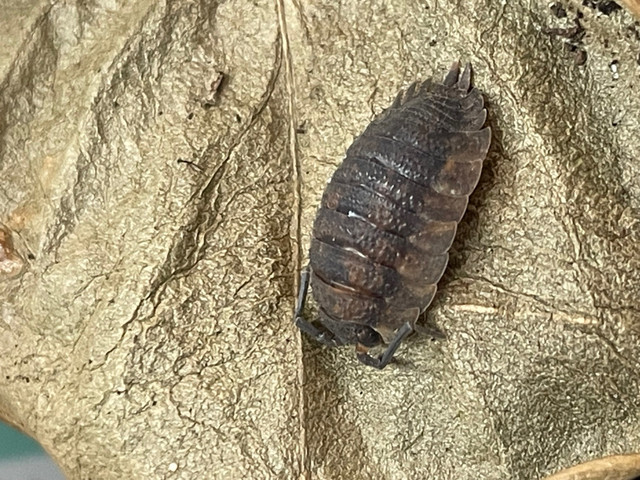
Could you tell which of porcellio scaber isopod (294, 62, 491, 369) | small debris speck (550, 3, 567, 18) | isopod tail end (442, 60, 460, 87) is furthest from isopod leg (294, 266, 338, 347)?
small debris speck (550, 3, 567, 18)

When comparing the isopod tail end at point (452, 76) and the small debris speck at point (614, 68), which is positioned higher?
the small debris speck at point (614, 68)

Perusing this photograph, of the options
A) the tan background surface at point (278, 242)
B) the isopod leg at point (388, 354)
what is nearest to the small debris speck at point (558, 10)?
the tan background surface at point (278, 242)

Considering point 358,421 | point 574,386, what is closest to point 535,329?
point 574,386

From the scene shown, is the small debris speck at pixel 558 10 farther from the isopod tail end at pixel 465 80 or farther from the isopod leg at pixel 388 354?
the isopod leg at pixel 388 354

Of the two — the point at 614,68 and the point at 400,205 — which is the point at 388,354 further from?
the point at 614,68

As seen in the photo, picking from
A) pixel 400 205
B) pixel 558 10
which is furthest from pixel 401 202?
pixel 558 10

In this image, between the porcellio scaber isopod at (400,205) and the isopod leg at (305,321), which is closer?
the porcellio scaber isopod at (400,205)

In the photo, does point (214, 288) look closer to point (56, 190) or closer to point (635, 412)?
point (56, 190)

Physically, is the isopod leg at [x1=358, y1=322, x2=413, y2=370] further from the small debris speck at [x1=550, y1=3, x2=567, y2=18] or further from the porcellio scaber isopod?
the small debris speck at [x1=550, y1=3, x2=567, y2=18]
